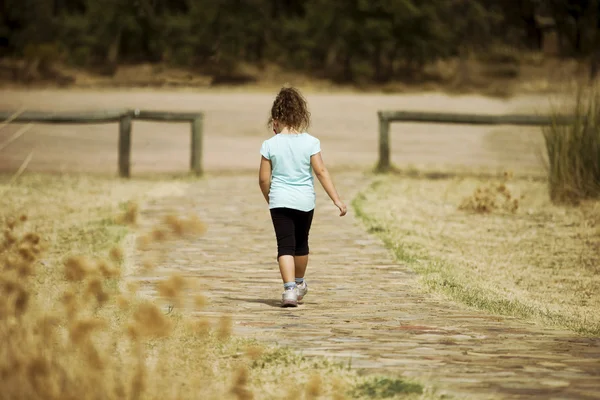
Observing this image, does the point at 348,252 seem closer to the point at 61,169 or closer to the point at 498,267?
the point at 498,267

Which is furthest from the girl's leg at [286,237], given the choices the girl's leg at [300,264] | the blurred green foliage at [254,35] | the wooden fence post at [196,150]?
the blurred green foliage at [254,35]

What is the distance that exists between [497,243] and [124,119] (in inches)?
250

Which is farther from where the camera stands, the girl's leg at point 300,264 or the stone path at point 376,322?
the girl's leg at point 300,264

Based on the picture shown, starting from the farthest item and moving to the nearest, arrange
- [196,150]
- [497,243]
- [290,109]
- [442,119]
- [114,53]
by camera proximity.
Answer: [114,53] → [442,119] → [196,150] → [497,243] → [290,109]

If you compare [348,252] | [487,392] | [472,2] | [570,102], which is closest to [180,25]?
[472,2]

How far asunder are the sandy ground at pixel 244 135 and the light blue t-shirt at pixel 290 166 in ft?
27.6

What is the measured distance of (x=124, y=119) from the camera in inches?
599

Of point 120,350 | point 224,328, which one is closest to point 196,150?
point 120,350

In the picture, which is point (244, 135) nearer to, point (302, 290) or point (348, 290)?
point (348, 290)

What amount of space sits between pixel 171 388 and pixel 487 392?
4.89 feet

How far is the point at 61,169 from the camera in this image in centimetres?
1712

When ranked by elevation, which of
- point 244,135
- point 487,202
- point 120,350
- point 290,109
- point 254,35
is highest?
point 254,35

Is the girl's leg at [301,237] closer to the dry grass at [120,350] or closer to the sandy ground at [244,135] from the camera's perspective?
the dry grass at [120,350]

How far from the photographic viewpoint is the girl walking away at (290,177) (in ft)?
23.2
